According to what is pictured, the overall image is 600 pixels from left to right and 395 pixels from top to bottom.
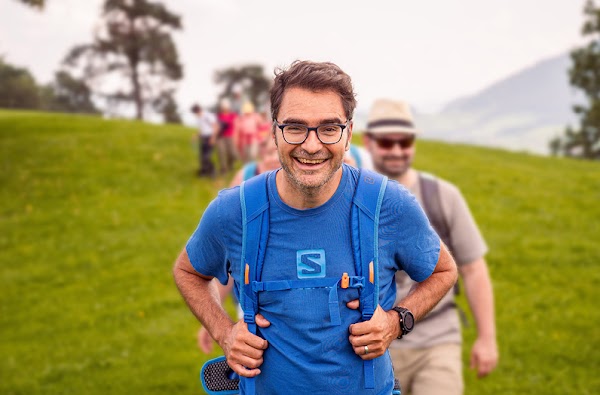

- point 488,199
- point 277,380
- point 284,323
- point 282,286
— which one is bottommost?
point 488,199

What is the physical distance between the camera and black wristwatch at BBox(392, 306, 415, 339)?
272 cm

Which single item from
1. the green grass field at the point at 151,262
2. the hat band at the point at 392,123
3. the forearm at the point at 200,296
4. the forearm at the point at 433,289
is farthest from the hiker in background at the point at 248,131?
the forearm at the point at 433,289

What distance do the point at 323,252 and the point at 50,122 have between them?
28628 mm

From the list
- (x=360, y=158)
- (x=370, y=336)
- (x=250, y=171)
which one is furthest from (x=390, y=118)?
(x=370, y=336)

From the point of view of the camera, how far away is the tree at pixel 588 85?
39656 mm

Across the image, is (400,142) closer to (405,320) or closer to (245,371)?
(405,320)

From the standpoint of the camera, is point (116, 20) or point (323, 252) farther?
point (116, 20)

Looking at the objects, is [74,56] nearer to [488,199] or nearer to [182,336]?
[488,199]

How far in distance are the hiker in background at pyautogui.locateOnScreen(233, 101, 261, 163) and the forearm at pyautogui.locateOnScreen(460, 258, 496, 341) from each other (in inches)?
481

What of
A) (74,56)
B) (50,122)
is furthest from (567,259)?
(74,56)

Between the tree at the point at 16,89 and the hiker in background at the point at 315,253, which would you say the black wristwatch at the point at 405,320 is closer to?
the hiker in background at the point at 315,253

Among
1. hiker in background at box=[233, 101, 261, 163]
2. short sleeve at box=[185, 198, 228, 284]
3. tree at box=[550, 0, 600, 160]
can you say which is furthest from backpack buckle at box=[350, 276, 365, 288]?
tree at box=[550, 0, 600, 160]

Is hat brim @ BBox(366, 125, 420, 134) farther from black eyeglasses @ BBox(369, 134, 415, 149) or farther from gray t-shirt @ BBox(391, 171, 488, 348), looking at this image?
gray t-shirt @ BBox(391, 171, 488, 348)

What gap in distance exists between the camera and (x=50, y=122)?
1116 inches
